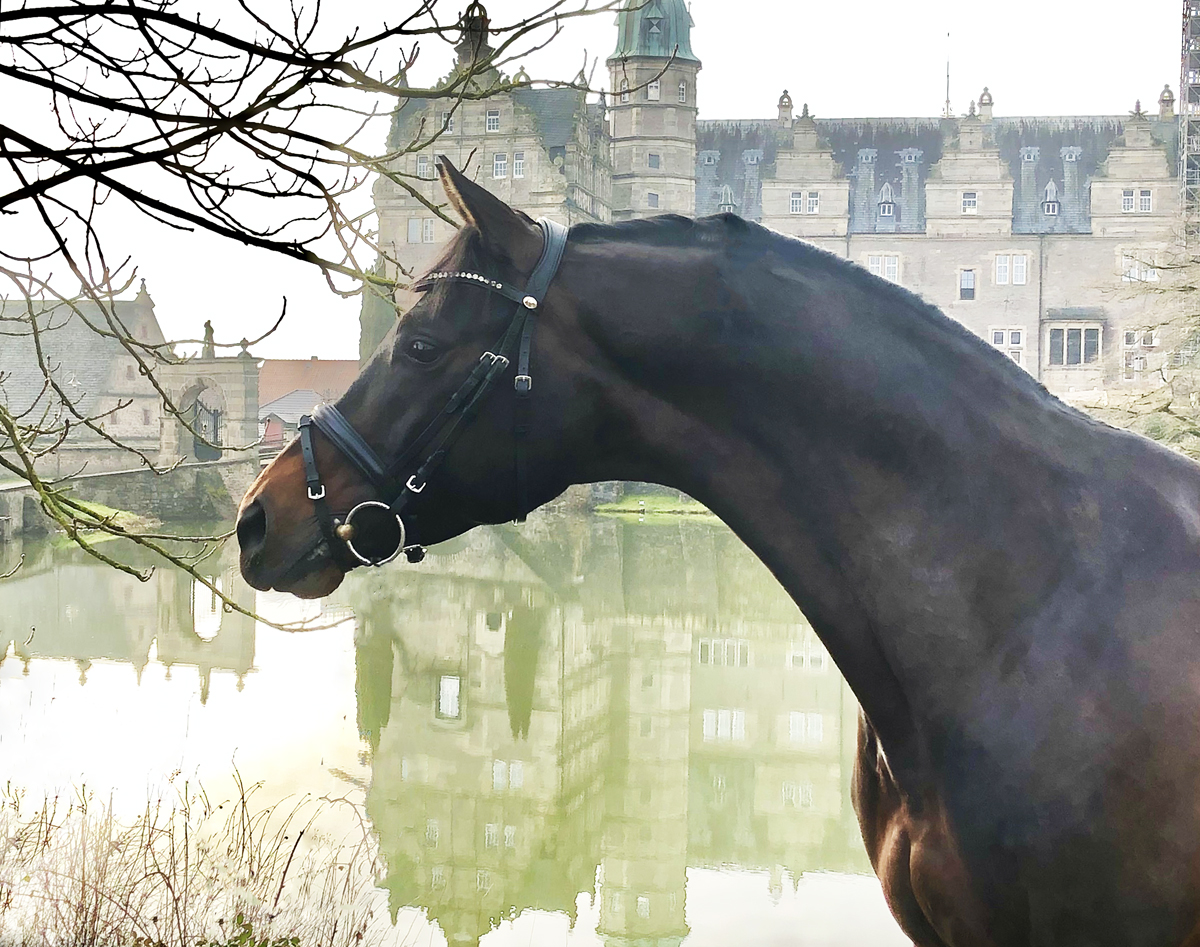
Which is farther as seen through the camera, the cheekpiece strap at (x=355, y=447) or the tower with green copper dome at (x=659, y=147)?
the tower with green copper dome at (x=659, y=147)

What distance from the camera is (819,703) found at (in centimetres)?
1242

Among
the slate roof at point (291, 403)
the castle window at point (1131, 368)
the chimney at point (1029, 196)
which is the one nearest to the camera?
the castle window at point (1131, 368)

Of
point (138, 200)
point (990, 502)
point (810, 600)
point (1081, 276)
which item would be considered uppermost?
point (1081, 276)

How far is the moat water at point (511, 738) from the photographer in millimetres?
7195

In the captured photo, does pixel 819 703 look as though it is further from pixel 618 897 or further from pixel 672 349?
pixel 672 349

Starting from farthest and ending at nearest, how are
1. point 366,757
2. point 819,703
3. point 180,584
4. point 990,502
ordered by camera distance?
point 180,584 → point 819,703 → point 366,757 → point 990,502

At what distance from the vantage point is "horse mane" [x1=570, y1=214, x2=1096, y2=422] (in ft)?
6.79

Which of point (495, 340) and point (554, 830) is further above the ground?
point (495, 340)

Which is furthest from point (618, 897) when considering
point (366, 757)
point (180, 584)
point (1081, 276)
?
point (1081, 276)

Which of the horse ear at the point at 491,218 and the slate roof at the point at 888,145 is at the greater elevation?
the slate roof at the point at 888,145

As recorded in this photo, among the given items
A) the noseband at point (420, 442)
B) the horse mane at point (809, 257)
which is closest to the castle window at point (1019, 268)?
the horse mane at point (809, 257)

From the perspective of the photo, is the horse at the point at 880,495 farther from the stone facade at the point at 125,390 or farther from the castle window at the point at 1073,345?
the castle window at the point at 1073,345

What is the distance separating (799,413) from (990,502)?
0.36 meters

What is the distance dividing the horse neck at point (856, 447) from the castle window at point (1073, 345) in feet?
141
